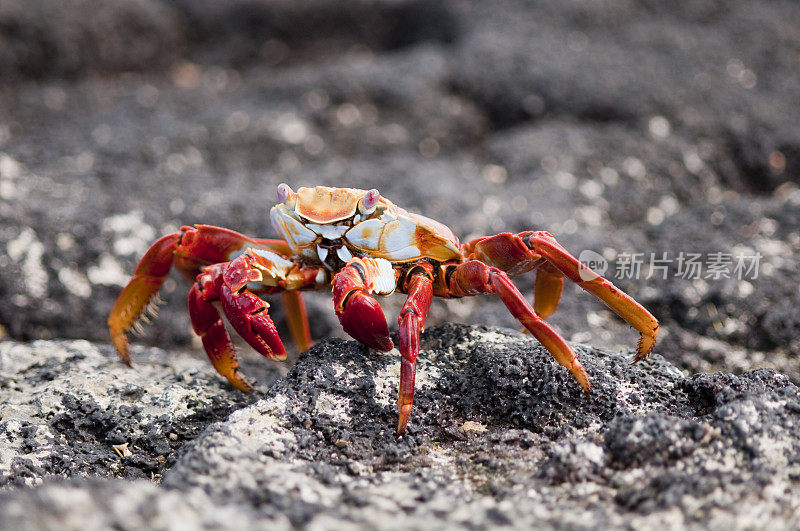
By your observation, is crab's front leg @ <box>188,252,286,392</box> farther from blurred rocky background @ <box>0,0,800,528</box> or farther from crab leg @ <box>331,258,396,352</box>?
crab leg @ <box>331,258,396,352</box>

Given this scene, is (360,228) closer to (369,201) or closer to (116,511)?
(369,201)

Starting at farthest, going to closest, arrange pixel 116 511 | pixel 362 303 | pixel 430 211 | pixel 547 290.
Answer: pixel 430 211 → pixel 547 290 → pixel 362 303 → pixel 116 511

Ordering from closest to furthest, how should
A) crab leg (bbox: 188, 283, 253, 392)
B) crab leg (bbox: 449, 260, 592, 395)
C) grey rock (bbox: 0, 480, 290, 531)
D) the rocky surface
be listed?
grey rock (bbox: 0, 480, 290, 531) → the rocky surface → crab leg (bbox: 449, 260, 592, 395) → crab leg (bbox: 188, 283, 253, 392)

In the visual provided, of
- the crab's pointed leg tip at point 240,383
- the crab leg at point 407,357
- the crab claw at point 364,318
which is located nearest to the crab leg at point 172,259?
the crab's pointed leg tip at point 240,383

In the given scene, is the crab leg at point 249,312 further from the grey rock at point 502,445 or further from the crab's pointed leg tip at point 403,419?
the crab's pointed leg tip at point 403,419

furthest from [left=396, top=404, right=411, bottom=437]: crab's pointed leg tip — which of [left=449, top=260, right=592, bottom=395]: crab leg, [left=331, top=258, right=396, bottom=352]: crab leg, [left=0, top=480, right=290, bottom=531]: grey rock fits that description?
[left=0, top=480, right=290, bottom=531]: grey rock

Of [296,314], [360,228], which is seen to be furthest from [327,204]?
[296,314]
